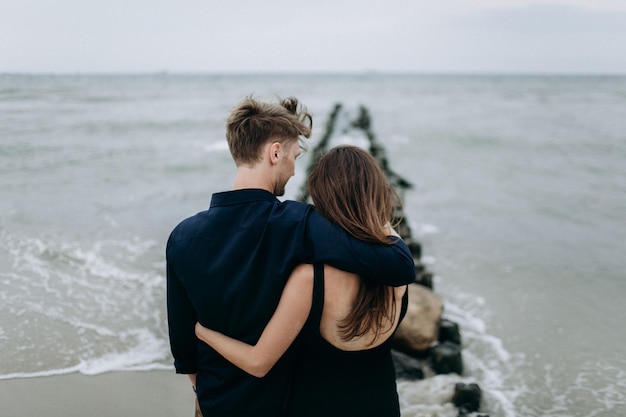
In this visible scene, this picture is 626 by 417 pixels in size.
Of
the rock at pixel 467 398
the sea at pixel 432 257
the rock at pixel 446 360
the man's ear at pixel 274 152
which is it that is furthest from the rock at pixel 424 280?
the man's ear at pixel 274 152

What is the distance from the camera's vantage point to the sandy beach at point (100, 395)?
377 centimetres

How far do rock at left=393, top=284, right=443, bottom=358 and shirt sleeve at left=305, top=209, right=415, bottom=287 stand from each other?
290 cm

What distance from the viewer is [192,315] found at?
1.93 m

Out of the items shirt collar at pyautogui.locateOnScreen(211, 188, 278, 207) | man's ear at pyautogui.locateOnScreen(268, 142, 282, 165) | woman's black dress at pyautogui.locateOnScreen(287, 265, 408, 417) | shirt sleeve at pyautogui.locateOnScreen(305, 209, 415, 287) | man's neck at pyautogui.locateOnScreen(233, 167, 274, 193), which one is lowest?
woman's black dress at pyautogui.locateOnScreen(287, 265, 408, 417)

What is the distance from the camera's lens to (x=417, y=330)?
4590 millimetres

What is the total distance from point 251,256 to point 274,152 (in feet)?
1.22

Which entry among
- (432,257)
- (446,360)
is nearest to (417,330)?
(446,360)

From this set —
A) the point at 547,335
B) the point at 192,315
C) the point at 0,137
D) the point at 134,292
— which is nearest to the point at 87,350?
the point at 134,292

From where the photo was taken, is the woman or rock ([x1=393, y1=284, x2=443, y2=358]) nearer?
the woman

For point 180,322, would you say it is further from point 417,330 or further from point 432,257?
point 432,257

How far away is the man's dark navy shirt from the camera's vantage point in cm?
168

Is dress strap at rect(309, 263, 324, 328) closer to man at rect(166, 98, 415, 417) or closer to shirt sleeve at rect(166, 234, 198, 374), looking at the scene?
man at rect(166, 98, 415, 417)

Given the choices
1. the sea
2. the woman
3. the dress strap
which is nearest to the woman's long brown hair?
the woman

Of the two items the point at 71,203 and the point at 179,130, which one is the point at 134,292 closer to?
the point at 71,203
